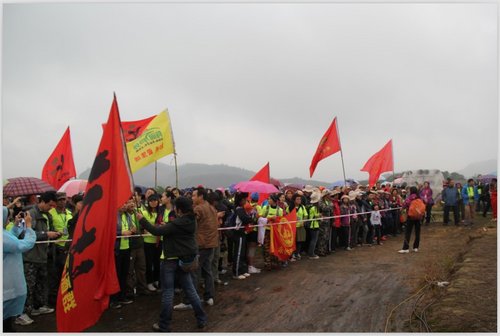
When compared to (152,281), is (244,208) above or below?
above

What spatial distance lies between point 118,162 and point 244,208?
14.3 feet

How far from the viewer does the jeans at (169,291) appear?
5660 mm

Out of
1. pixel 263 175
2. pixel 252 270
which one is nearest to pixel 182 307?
pixel 252 270

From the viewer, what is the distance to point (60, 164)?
12.2 meters

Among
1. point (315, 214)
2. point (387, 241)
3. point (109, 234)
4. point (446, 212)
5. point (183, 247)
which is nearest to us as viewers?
point (109, 234)

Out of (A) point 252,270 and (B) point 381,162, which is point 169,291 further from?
(B) point 381,162

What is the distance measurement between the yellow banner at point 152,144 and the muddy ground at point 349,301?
369 cm

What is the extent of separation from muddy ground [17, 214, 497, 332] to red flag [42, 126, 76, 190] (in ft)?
21.3

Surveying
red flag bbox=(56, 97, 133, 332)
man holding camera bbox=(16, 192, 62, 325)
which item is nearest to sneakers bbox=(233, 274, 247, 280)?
man holding camera bbox=(16, 192, 62, 325)

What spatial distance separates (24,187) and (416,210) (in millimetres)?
10144

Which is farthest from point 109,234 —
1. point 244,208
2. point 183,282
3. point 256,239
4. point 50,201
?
point 256,239

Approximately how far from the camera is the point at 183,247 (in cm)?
574

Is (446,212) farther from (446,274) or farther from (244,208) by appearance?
(244,208)

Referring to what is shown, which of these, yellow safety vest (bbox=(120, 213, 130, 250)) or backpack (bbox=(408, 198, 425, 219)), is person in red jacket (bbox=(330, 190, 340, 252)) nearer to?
backpack (bbox=(408, 198, 425, 219))
